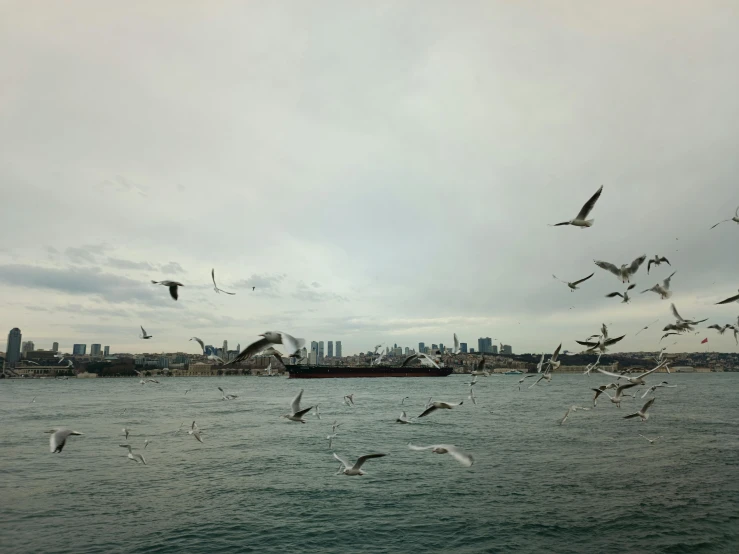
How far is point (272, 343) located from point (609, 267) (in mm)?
8846

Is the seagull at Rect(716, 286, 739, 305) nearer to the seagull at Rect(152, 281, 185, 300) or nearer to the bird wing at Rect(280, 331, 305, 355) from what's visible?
the bird wing at Rect(280, 331, 305, 355)

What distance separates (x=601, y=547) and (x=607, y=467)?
880 cm

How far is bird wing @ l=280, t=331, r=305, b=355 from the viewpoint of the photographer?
6961 millimetres

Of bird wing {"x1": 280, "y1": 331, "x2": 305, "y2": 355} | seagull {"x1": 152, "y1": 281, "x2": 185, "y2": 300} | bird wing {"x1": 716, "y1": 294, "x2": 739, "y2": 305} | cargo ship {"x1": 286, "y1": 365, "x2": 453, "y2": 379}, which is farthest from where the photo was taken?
cargo ship {"x1": 286, "y1": 365, "x2": 453, "y2": 379}

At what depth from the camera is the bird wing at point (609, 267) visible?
39.6 feet

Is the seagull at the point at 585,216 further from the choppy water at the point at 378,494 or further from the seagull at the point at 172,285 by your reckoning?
the seagull at the point at 172,285

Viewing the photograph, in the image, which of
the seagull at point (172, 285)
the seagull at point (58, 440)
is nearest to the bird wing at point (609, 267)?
the seagull at point (172, 285)

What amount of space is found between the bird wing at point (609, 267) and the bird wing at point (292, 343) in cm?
848

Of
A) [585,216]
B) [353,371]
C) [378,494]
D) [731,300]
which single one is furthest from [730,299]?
[353,371]

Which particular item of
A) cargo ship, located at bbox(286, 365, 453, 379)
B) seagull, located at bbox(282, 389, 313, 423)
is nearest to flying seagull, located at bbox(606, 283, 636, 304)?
seagull, located at bbox(282, 389, 313, 423)

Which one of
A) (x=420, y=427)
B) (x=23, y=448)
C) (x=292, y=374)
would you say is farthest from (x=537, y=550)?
(x=292, y=374)

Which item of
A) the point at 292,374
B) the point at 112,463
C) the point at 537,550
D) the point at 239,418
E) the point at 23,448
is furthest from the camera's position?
the point at 292,374

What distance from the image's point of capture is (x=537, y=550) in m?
11.1

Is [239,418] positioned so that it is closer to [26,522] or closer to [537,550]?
[26,522]
